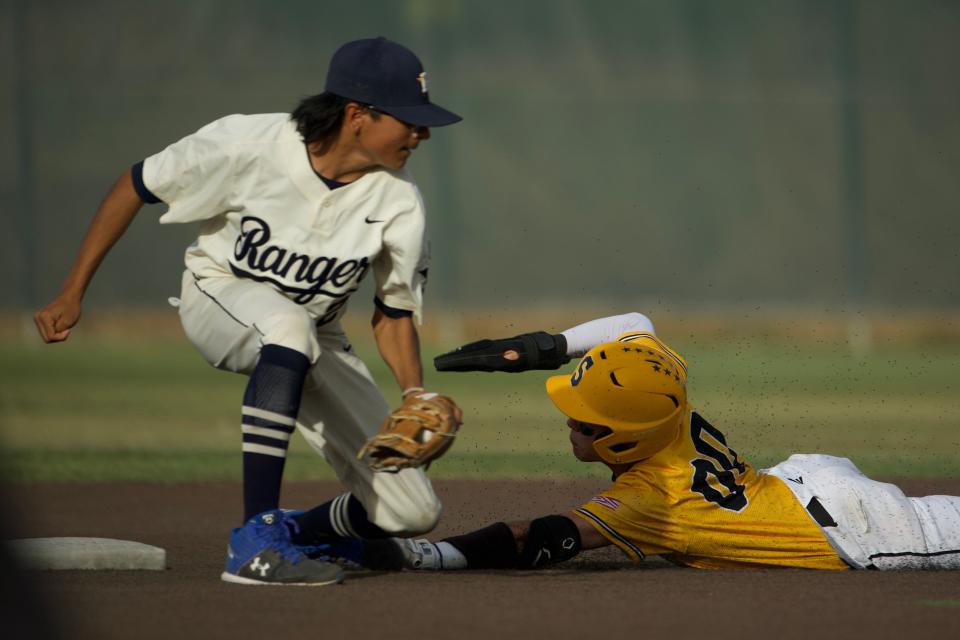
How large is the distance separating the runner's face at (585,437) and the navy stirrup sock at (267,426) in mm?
817

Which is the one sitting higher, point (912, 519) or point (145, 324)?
point (145, 324)

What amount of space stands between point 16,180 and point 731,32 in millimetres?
8315

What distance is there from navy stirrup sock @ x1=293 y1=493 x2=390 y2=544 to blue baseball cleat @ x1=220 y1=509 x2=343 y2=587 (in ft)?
1.34

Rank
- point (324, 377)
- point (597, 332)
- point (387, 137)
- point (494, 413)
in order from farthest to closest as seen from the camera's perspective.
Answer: point (494, 413), point (597, 332), point (324, 377), point (387, 137)

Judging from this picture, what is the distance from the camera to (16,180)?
15297mm

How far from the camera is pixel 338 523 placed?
3.98m

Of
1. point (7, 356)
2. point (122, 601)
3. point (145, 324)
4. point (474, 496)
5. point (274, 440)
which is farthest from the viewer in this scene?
point (145, 324)

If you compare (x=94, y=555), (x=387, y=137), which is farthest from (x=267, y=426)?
(x=387, y=137)

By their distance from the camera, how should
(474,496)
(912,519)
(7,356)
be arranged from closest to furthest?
(912,519), (474,496), (7,356)

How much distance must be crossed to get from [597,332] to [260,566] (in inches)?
53.4

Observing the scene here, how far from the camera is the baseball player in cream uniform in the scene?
3.79 m

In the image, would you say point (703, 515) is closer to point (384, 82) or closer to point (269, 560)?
point (269, 560)

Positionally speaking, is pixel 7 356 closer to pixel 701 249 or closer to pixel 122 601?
pixel 701 249

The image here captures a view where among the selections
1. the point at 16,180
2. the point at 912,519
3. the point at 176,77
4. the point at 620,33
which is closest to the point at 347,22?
the point at 176,77
